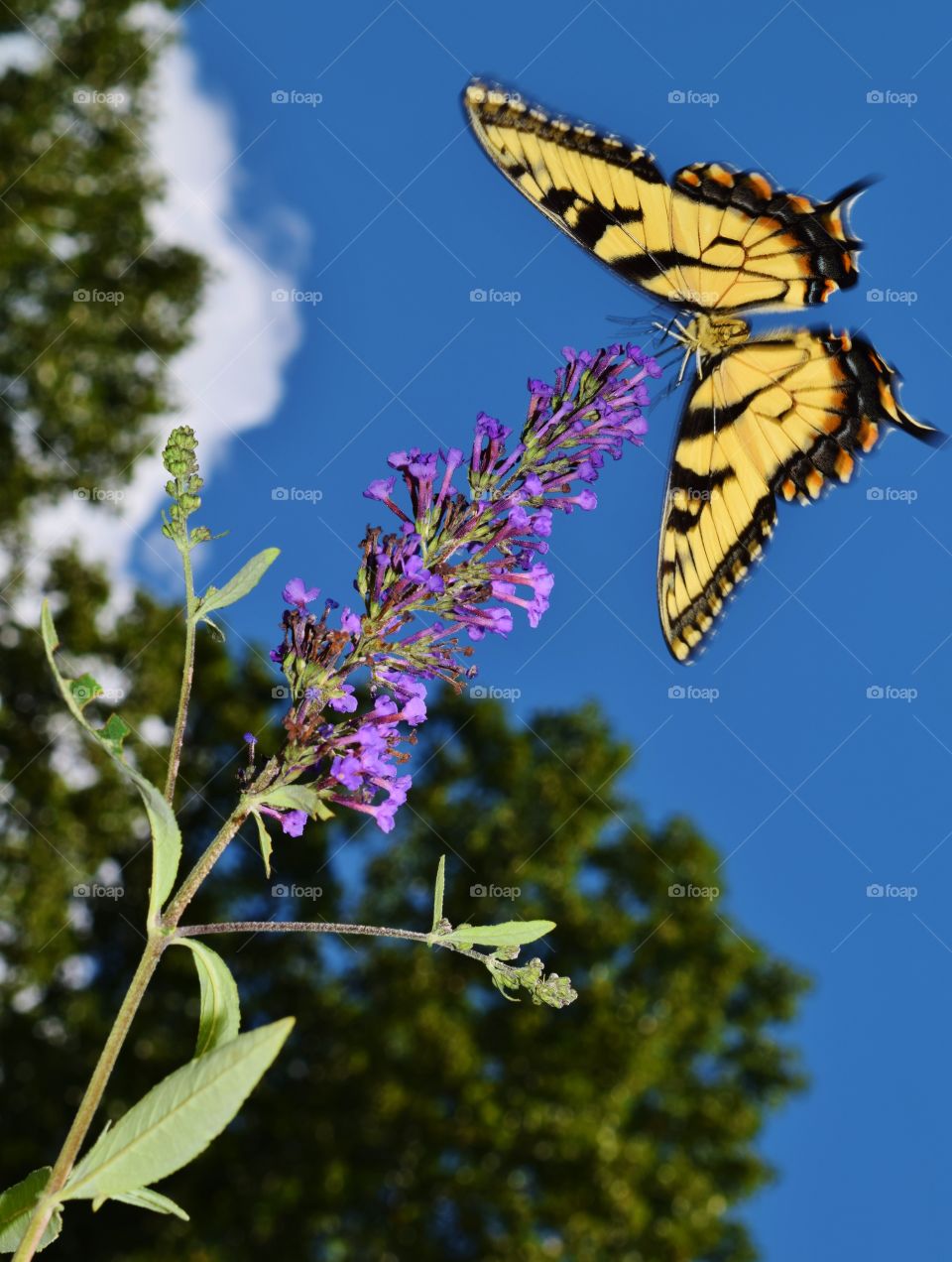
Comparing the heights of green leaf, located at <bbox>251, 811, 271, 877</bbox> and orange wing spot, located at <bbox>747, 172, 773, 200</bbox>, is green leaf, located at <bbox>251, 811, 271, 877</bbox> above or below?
below

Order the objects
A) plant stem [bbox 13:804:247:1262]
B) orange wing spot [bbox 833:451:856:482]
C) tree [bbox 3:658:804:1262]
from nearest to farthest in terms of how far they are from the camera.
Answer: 1. plant stem [bbox 13:804:247:1262]
2. orange wing spot [bbox 833:451:856:482]
3. tree [bbox 3:658:804:1262]

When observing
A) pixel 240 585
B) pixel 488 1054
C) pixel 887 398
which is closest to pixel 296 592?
pixel 240 585

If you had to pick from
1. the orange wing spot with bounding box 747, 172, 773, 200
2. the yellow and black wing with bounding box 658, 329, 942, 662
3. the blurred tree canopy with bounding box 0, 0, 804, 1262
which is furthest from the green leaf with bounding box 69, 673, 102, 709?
the blurred tree canopy with bounding box 0, 0, 804, 1262

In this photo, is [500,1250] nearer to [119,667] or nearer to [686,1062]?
[686,1062]

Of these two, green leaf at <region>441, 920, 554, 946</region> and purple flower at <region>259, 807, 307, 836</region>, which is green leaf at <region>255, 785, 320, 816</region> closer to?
purple flower at <region>259, 807, 307, 836</region>

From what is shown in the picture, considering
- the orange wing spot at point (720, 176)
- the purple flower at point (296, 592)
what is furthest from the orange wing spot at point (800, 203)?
the purple flower at point (296, 592)

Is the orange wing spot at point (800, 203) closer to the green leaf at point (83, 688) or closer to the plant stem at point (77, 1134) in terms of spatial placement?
the green leaf at point (83, 688)

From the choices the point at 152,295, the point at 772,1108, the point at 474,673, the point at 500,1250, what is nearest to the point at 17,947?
the point at 500,1250
